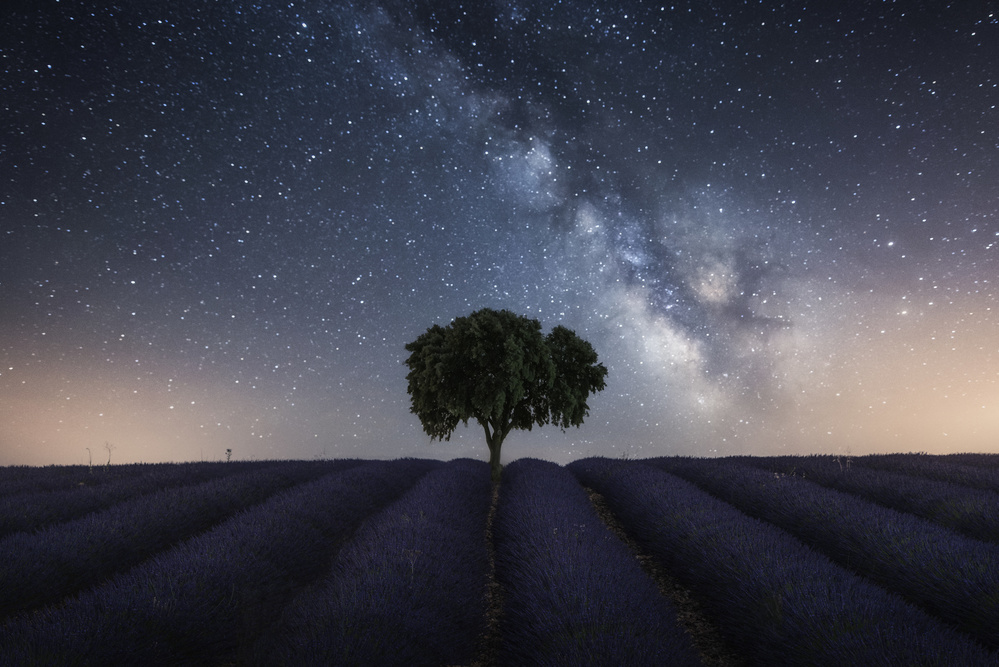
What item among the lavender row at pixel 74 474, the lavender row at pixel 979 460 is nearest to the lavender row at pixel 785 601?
the lavender row at pixel 979 460

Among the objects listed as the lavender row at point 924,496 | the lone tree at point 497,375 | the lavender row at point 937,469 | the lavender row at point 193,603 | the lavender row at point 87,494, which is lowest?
the lavender row at point 193,603

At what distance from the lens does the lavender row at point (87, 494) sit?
7.60 metres

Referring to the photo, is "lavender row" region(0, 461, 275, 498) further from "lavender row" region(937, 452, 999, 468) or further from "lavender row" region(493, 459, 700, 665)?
"lavender row" region(937, 452, 999, 468)

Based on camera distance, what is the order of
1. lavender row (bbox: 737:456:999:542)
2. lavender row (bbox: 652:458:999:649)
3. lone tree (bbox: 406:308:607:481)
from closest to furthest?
1. lavender row (bbox: 652:458:999:649)
2. lavender row (bbox: 737:456:999:542)
3. lone tree (bbox: 406:308:607:481)

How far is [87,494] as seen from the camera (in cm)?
934

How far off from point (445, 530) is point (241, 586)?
8.21ft

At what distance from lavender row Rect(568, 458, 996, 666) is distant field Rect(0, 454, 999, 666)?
22 millimetres

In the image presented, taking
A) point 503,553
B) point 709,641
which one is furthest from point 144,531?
point 709,641

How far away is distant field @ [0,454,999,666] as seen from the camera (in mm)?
3355

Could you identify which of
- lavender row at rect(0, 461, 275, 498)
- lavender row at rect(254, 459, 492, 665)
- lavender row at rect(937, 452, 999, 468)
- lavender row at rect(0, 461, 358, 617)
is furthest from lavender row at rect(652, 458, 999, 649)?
lavender row at rect(0, 461, 275, 498)

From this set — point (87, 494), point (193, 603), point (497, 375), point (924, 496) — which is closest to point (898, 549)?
point (924, 496)

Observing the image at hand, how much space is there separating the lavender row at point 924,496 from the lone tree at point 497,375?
627 centimetres

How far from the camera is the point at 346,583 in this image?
4.31 meters

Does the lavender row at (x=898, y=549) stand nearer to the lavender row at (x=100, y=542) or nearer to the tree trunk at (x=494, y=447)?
the tree trunk at (x=494, y=447)
